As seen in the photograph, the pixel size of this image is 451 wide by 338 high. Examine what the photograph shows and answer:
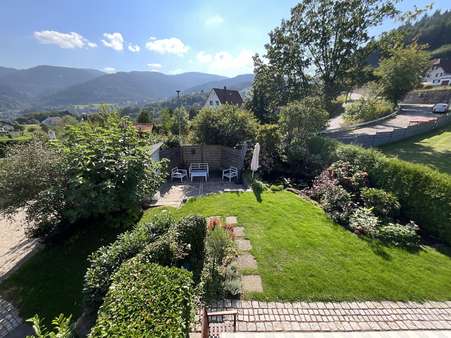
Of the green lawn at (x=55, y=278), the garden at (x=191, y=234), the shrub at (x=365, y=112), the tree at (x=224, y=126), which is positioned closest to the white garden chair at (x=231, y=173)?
the garden at (x=191, y=234)

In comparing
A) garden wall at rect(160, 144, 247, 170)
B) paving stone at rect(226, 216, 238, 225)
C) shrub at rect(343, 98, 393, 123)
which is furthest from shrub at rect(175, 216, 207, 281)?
shrub at rect(343, 98, 393, 123)

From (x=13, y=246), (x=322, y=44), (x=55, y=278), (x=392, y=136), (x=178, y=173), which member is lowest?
(x=13, y=246)

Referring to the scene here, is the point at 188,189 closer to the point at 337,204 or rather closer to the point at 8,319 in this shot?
the point at 337,204

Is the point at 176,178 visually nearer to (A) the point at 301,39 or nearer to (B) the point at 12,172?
(B) the point at 12,172

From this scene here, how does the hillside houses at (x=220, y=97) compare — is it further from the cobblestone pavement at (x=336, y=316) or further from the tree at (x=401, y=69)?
the cobblestone pavement at (x=336, y=316)

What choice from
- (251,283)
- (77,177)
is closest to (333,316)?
(251,283)

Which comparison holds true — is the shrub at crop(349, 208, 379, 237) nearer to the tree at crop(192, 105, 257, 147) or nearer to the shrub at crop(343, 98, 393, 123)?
the tree at crop(192, 105, 257, 147)
